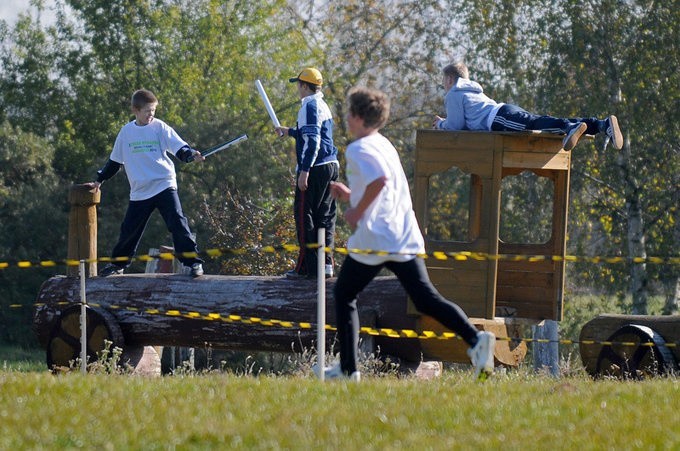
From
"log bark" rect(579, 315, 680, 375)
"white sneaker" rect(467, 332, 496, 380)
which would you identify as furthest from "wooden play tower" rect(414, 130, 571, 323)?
"white sneaker" rect(467, 332, 496, 380)

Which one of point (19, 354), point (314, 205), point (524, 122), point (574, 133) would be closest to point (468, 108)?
point (524, 122)

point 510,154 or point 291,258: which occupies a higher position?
point 510,154

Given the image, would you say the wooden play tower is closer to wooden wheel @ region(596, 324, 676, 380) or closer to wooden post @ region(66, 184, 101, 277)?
wooden wheel @ region(596, 324, 676, 380)

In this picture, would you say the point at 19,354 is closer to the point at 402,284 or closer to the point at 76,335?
the point at 76,335

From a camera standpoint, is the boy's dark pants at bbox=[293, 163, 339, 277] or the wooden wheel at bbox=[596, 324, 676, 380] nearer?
the wooden wheel at bbox=[596, 324, 676, 380]

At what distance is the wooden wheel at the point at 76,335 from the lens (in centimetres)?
1275

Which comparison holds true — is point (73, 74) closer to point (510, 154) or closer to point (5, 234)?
point (5, 234)

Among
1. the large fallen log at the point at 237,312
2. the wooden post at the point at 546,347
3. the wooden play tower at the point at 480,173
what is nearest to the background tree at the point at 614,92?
the wooden post at the point at 546,347

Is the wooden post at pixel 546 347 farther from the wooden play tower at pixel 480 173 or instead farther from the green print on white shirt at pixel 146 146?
the green print on white shirt at pixel 146 146

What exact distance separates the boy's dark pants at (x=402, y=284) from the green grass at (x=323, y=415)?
0.44 meters

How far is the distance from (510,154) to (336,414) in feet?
15.0

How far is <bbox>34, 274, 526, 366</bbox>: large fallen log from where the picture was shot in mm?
11758

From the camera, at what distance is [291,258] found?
940 inches

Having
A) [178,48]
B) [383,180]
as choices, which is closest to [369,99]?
[383,180]
